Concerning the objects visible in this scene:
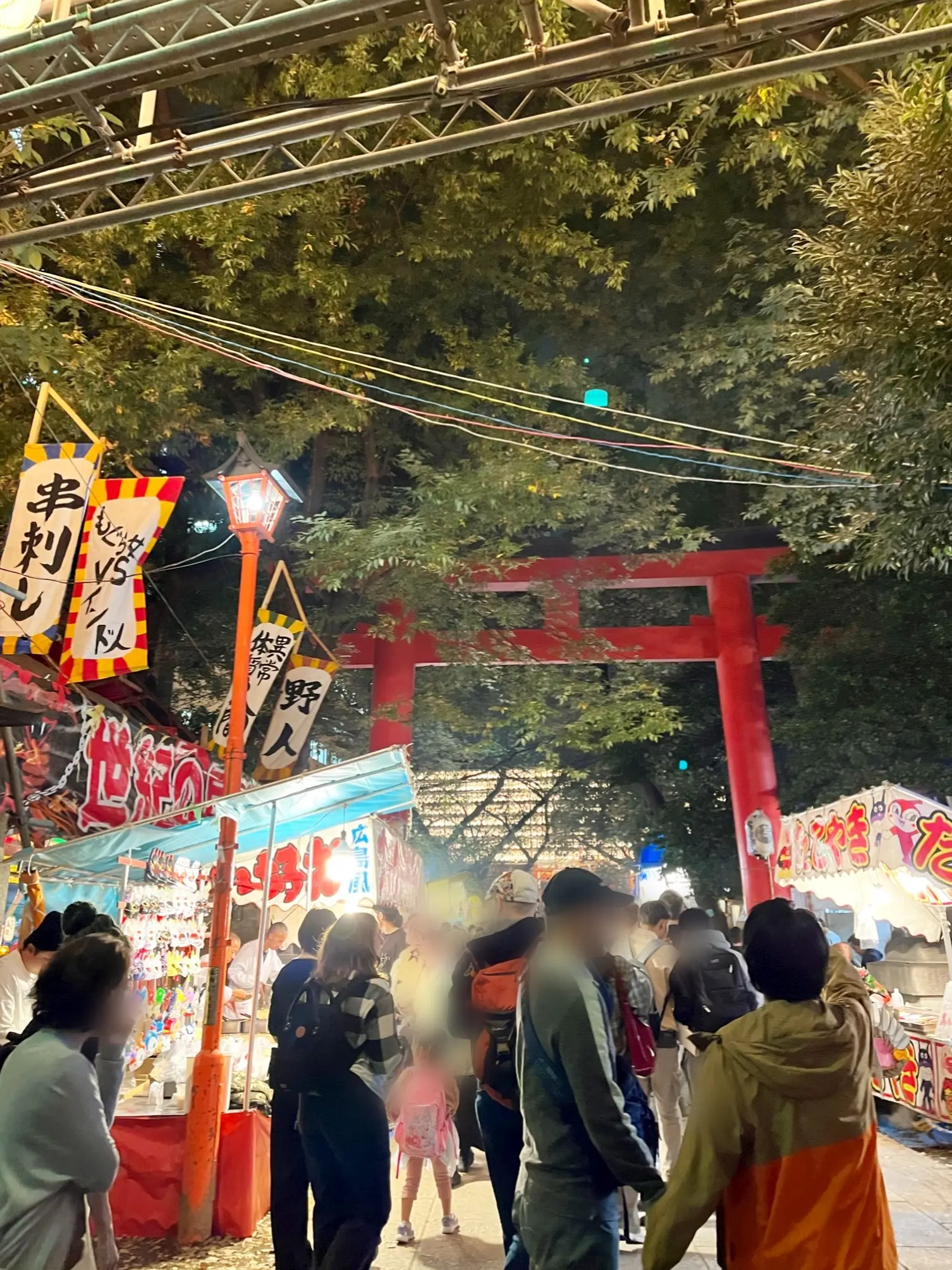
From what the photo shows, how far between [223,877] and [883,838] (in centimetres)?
533

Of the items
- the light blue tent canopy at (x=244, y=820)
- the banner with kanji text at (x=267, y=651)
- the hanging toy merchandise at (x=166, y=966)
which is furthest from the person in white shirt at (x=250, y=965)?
the banner with kanji text at (x=267, y=651)

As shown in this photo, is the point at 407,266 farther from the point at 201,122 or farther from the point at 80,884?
the point at 80,884

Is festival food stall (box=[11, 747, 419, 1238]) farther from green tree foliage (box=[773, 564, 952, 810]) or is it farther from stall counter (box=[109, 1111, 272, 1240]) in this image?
green tree foliage (box=[773, 564, 952, 810])

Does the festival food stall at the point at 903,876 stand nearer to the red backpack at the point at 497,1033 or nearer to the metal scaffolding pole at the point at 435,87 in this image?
the red backpack at the point at 497,1033

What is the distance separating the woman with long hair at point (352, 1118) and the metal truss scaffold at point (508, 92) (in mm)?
3827

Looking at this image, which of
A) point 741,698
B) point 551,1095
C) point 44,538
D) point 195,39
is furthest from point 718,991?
point 741,698

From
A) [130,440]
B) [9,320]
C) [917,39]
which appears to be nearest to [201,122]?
[917,39]

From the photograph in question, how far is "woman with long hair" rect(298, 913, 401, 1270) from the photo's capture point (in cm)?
324


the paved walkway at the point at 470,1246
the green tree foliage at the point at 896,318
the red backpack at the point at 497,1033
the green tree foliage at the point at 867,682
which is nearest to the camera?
the red backpack at the point at 497,1033

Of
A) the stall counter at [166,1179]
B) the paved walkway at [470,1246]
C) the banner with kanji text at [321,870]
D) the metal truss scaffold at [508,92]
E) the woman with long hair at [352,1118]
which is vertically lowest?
the paved walkway at [470,1246]

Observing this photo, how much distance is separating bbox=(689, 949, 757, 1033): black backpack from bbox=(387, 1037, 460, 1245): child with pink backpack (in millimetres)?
1633

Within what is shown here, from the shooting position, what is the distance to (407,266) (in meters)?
9.00

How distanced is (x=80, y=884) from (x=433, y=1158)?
4.09 metres

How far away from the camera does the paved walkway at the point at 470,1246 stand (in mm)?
4297
